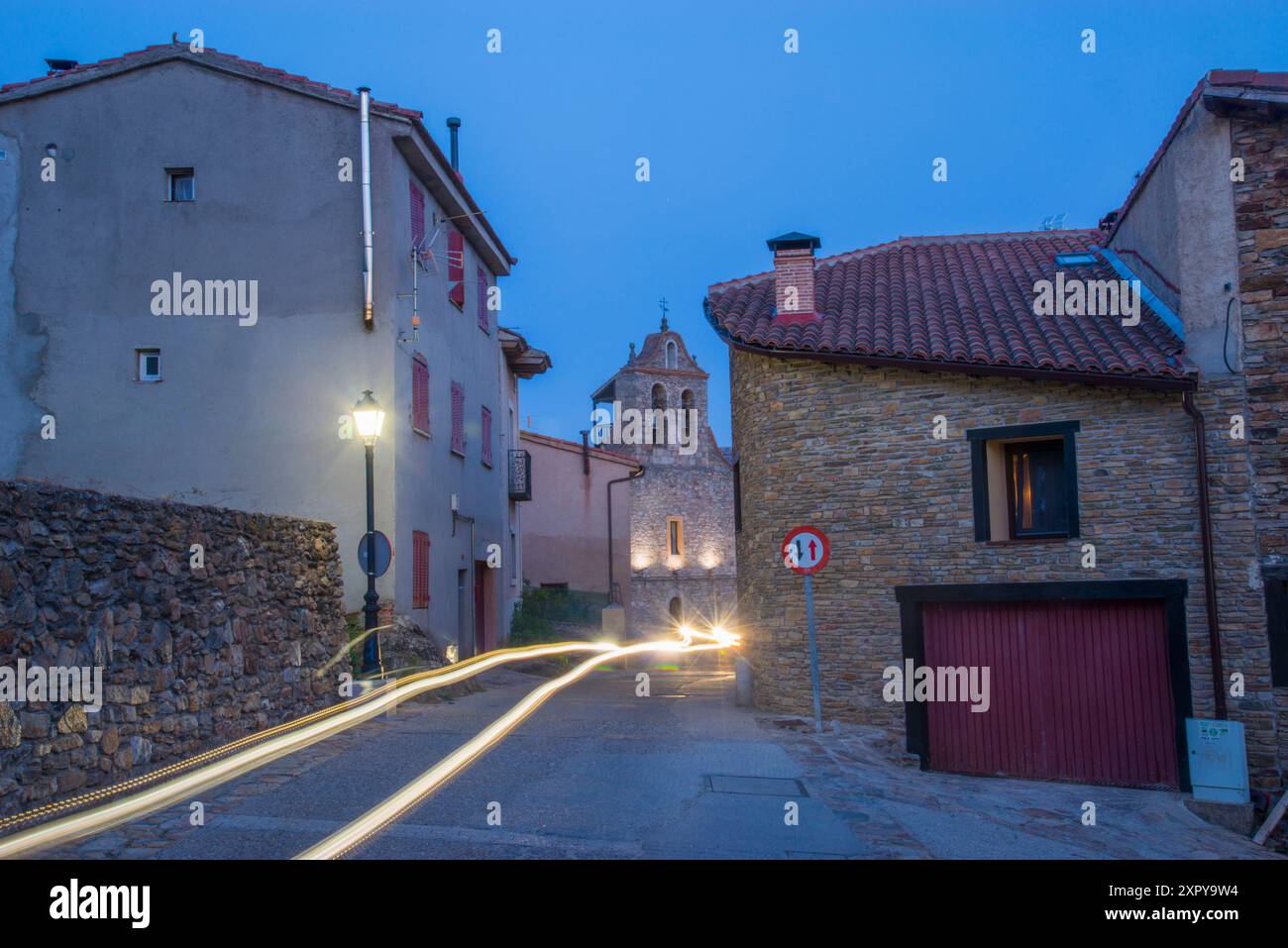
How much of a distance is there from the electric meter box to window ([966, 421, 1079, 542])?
116 inches

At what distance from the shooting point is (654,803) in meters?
9.12

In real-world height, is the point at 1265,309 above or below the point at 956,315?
below

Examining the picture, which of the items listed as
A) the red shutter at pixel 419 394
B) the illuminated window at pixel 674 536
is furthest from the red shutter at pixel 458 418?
the illuminated window at pixel 674 536

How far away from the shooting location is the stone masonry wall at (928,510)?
13.5 metres

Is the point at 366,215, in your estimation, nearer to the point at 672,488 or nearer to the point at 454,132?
the point at 454,132

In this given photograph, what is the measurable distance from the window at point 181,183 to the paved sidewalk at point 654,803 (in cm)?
945

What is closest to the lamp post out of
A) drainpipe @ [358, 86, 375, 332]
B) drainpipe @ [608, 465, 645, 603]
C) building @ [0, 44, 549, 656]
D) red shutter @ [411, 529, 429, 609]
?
building @ [0, 44, 549, 656]

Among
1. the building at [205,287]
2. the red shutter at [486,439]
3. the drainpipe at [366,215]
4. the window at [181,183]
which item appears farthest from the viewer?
the red shutter at [486,439]

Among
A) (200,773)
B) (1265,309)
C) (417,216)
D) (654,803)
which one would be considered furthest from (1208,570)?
(417,216)

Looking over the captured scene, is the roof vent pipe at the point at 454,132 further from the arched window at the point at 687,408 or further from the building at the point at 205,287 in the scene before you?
the arched window at the point at 687,408

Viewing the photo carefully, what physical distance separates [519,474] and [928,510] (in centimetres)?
1515

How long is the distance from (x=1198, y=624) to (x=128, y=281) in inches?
650

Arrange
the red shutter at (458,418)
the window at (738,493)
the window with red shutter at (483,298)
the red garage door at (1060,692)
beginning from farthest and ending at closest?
the window with red shutter at (483,298), the red shutter at (458,418), the window at (738,493), the red garage door at (1060,692)
